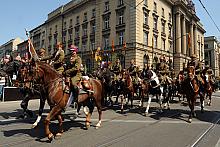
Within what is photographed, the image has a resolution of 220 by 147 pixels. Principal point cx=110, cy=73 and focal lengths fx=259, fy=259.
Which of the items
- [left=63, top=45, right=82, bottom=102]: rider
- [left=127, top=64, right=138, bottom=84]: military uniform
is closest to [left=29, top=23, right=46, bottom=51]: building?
[left=127, top=64, right=138, bottom=84]: military uniform

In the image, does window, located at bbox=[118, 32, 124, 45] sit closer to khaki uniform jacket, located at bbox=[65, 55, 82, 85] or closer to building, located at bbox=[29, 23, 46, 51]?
building, located at bbox=[29, 23, 46, 51]

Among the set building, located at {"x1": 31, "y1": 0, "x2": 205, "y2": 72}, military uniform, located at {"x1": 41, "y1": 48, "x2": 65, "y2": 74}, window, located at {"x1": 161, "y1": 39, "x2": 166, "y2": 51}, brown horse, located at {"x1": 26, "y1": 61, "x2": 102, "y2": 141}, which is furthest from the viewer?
window, located at {"x1": 161, "y1": 39, "x2": 166, "y2": 51}

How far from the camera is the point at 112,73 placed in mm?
16375

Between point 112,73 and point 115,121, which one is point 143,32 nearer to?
point 112,73

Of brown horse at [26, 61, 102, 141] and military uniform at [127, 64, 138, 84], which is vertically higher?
military uniform at [127, 64, 138, 84]

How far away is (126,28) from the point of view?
44219mm

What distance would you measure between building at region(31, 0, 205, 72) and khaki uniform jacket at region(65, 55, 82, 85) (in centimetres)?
2747

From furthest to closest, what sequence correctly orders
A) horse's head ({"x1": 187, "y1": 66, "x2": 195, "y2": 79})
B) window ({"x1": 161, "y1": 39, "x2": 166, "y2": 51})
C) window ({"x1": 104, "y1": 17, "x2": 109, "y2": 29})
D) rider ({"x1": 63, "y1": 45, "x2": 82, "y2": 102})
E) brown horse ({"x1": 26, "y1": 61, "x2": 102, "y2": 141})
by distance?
1. window ({"x1": 161, "y1": 39, "x2": 166, "y2": 51})
2. window ({"x1": 104, "y1": 17, "x2": 109, "y2": 29})
3. horse's head ({"x1": 187, "y1": 66, "x2": 195, "y2": 79})
4. rider ({"x1": 63, "y1": 45, "x2": 82, "y2": 102})
5. brown horse ({"x1": 26, "y1": 61, "x2": 102, "y2": 141})

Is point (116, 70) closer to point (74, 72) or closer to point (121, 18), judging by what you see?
point (74, 72)

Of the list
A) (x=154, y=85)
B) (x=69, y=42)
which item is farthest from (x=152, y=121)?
(x=69, y=42)

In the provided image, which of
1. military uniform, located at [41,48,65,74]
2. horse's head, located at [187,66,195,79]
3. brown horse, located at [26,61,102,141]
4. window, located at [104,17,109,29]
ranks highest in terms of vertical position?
window, located at [104,17,109,29]

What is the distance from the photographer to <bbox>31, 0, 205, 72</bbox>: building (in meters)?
43.8

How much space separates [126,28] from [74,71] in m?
35.9

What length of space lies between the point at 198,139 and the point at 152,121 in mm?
3539
